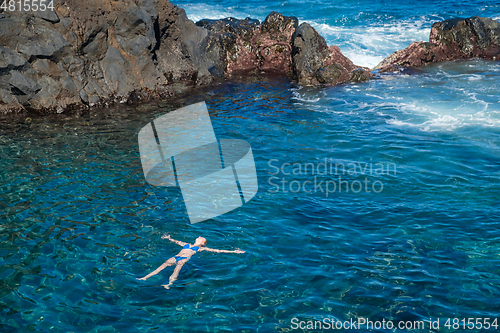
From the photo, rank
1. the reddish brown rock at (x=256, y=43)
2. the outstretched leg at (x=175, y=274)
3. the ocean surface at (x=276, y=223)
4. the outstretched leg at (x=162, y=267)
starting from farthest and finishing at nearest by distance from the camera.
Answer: the reddish brown rock at (x=256, y=43) → the outstretched leg at (x=162, y=267) → the outstretched leg at (x=175, y=274) → the ocean surface at (x=276, y=223)

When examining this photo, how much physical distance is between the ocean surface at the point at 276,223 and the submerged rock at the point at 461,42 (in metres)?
6.01

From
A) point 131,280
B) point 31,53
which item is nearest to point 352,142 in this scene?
point 131,280

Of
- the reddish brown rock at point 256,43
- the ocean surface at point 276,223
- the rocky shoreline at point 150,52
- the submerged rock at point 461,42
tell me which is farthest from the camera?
the submerged rock at point 461,42

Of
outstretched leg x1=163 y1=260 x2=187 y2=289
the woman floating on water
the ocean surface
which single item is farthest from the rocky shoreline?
outstretched leg x1=163 y1=260 x2=187 y2=289

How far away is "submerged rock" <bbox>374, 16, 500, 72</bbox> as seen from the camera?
2252cm

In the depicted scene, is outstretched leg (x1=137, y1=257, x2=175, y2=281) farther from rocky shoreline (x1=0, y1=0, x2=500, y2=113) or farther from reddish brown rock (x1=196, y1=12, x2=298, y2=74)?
reddish brown rock (x1=196, y1=12, x2=298, y2=74)

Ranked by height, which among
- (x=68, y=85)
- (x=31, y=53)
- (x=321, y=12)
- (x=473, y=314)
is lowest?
(x=473, y=314)

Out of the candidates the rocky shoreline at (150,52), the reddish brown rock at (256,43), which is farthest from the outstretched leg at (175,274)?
the reddish brown rock at (256,43)

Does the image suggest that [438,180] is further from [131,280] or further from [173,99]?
[173,99]

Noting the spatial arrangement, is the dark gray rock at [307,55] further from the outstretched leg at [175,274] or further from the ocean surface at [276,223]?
the outstretched leg at [175,274]

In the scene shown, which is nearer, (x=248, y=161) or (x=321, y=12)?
(x=248, y=161)

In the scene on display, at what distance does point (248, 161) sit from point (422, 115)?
7.63 metres

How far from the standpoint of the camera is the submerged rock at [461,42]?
886 inches

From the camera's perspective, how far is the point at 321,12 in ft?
124
